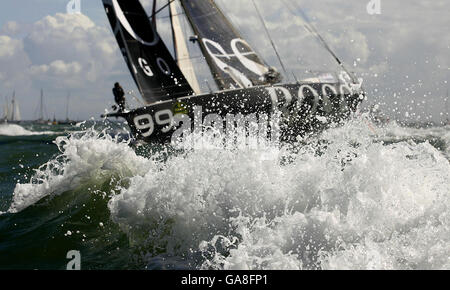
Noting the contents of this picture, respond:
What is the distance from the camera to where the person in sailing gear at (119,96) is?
→ 1532 cm

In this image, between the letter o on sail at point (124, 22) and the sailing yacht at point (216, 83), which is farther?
the letter o on sail at point (124, 22)

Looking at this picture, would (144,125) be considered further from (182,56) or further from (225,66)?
(182,56)

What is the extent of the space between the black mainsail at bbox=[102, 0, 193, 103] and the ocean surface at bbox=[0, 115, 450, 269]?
9.18 metres

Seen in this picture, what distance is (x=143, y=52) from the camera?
50.9 feet

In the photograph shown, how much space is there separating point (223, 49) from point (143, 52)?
2928mm

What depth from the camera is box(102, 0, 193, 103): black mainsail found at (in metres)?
15.4

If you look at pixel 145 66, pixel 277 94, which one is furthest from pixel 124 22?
pixel 277 94

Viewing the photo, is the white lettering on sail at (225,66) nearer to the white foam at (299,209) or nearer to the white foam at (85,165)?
the white foam at (85,165)

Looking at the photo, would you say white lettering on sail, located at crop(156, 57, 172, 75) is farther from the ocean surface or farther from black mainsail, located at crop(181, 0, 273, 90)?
the ocean surface

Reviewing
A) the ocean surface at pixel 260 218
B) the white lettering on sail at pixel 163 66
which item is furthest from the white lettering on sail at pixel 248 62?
the ocean surface at pixel 260 218
